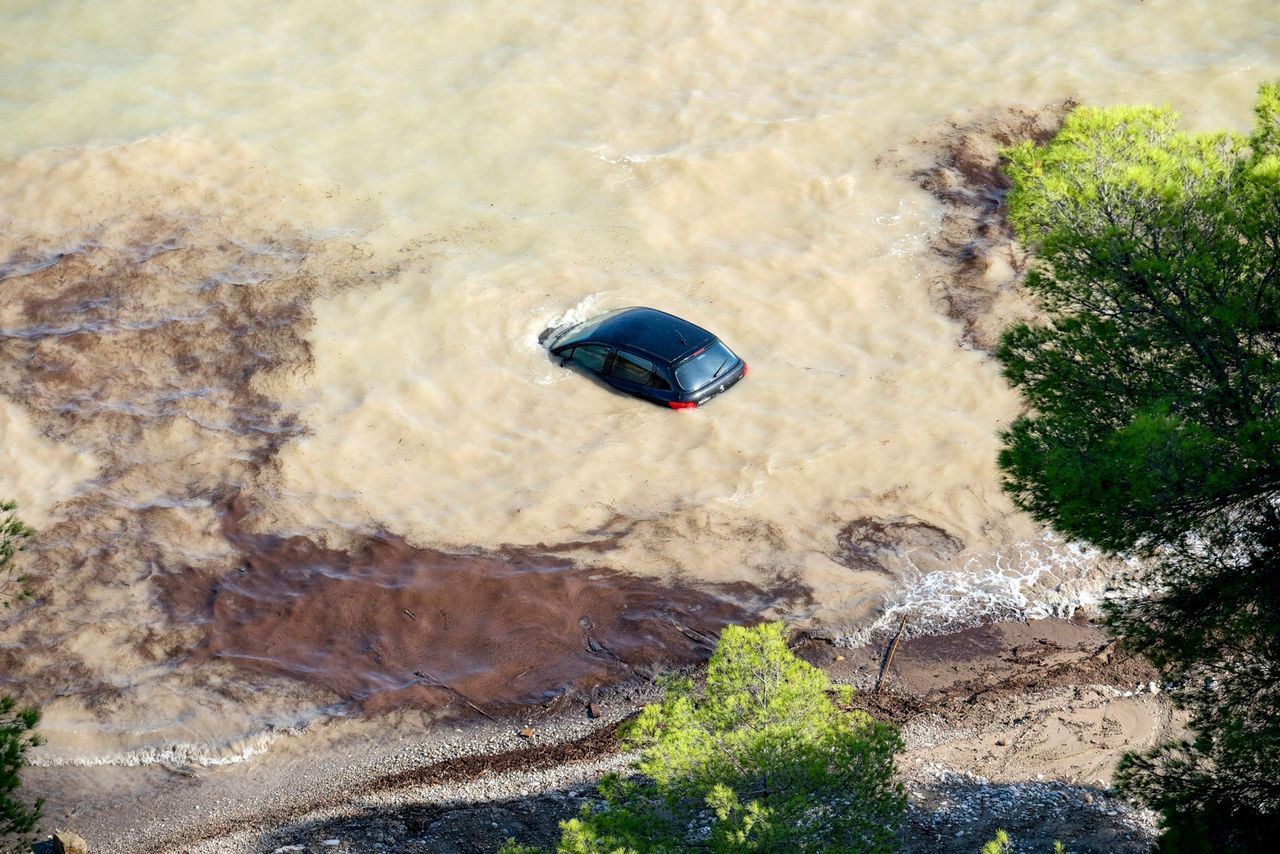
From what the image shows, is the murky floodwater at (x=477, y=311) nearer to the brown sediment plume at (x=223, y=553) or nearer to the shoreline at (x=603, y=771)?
the brown sediment plume at (x=223, y=553)

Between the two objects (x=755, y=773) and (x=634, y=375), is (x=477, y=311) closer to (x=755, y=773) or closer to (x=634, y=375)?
(x=634, y=375)

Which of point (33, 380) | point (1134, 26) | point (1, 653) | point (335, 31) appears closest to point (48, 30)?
point (335, 31)

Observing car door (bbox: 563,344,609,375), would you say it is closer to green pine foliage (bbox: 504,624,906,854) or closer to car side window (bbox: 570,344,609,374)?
car side window (bbox: 570,344,609,374)

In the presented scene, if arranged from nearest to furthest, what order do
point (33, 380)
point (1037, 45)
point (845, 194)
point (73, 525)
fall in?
1. point (73, 525)
2. point (33, 380)
3. point (845, 194)
4. point (1037, 45)

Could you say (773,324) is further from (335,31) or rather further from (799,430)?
(335,31)

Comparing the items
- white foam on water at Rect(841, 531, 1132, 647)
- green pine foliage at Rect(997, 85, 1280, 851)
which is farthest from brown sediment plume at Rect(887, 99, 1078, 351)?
green pine foliage at Rect(997, 85, 1280, 851)

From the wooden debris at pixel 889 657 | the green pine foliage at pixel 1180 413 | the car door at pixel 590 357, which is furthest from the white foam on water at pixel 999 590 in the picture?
the car door at pixel 590 357
